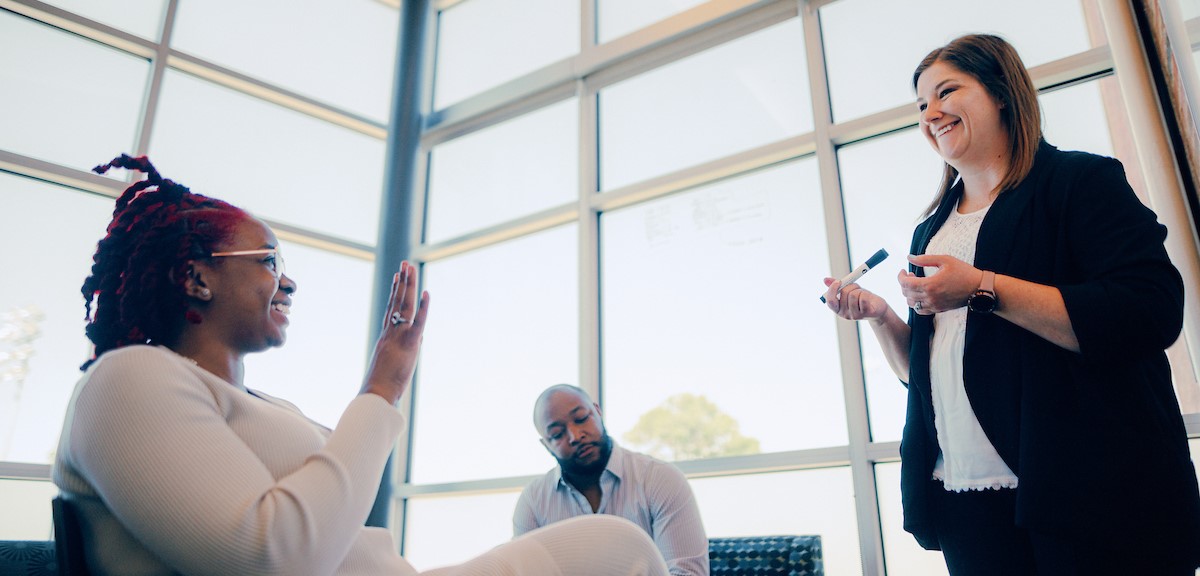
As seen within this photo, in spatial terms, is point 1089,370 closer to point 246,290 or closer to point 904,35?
point 246,290

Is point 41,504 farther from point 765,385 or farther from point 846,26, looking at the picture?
point 846,26

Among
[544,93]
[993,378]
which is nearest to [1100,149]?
[993,378]

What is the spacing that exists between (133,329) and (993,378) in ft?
3.81

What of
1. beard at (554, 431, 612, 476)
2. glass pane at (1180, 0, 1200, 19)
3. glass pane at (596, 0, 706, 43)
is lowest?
beard at (554, 431, 612, 476)

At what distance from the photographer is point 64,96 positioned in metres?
3.31

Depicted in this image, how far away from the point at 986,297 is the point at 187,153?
12.2 feet

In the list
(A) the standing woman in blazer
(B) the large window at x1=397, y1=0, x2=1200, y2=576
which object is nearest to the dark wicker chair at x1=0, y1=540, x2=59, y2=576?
(A) the standing woman in blazer

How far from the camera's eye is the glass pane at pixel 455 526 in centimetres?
356

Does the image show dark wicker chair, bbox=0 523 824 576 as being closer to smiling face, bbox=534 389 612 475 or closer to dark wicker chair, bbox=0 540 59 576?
smiling face, bbox=534 389 612 475

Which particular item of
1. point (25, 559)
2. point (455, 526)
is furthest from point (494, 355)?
point (25, 559)

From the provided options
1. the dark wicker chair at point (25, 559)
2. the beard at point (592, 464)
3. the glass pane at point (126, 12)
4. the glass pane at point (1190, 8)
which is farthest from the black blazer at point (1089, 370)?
the glass pane at point (126, 12)

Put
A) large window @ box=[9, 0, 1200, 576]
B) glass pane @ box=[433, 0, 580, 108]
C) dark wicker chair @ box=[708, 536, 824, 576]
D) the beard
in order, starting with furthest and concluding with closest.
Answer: glass pane @ box=[433, 0, 580, 108]
large window @ box=[9, 0, 1200, 576]
the beard
dark wicker chair @ box=[708, 536, 824, 576]

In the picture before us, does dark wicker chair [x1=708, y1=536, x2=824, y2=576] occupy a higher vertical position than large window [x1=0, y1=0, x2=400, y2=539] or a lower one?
lower

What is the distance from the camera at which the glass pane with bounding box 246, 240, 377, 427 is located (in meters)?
3.73
